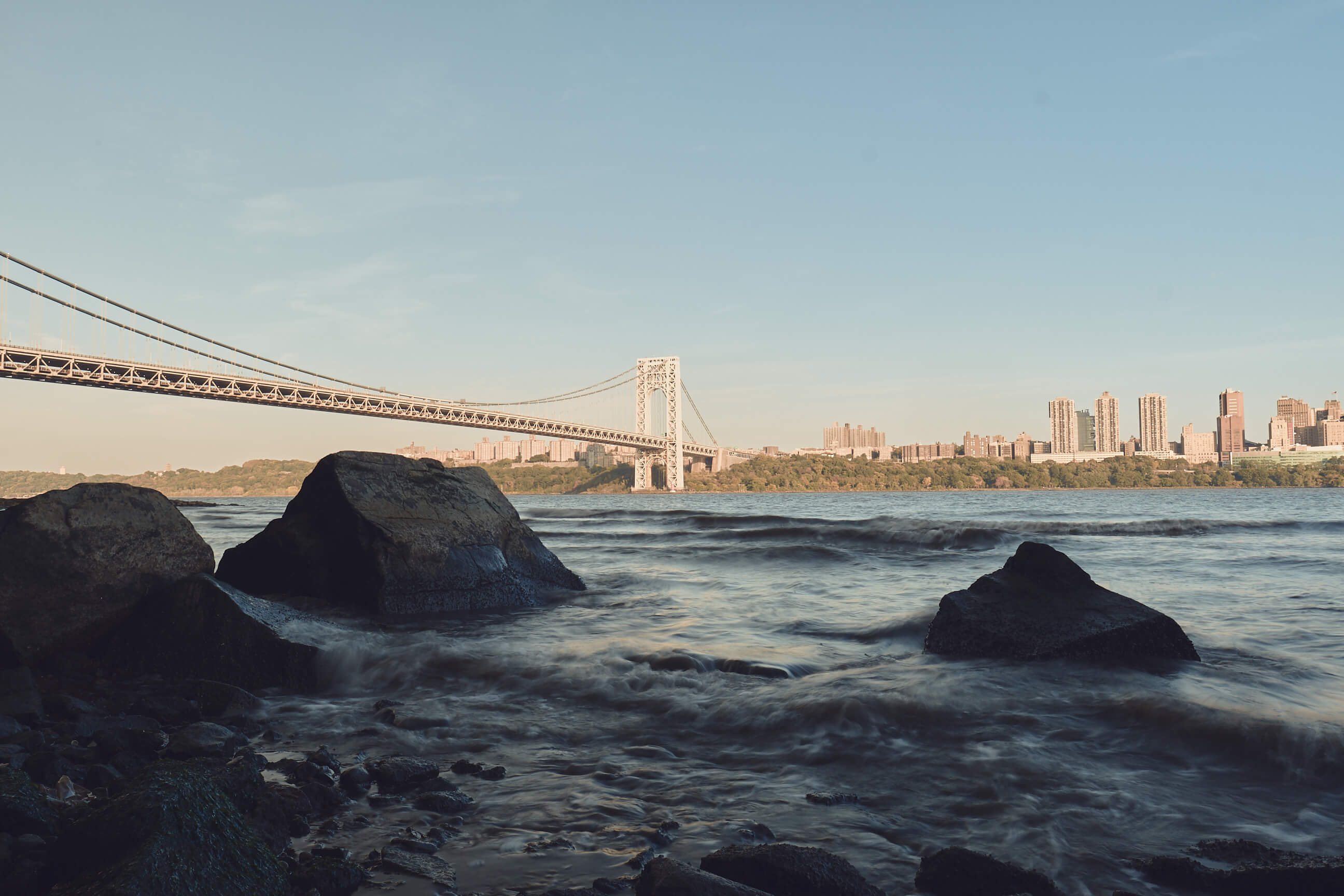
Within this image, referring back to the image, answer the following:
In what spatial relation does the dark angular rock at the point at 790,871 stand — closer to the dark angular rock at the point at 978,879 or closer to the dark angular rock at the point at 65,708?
the dark angular rock at the point at 978,879

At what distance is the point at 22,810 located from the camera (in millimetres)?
2002

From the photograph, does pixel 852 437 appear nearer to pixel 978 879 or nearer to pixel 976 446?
pixel 976 446

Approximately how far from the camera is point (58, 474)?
6372 centimetres

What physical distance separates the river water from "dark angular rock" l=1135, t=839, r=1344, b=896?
0.29 ft

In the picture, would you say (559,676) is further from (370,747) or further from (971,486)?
(971,486)

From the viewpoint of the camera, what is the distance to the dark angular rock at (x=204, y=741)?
3.02m

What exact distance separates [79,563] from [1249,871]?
229 inches

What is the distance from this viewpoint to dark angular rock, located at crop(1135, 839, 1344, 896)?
1.96 m

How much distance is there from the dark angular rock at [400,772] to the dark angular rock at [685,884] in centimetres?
124

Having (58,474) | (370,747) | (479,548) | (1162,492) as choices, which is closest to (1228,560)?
(479,548)

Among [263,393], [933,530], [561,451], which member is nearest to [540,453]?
[561,451]

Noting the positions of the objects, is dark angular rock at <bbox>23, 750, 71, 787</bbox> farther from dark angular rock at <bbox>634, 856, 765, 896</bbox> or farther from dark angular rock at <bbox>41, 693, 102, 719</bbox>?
dark angular rock at <bbox>634, 856, 765, 896</bbox>

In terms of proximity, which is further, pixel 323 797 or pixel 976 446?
pixel 976 446

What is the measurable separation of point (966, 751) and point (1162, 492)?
2343 inches
